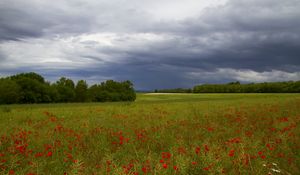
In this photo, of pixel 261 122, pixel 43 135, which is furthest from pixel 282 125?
pixel 43 135

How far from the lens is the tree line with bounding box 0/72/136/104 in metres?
42.0

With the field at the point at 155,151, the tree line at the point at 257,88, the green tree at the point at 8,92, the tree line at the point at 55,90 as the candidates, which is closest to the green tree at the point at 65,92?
the tree line at the point at 55,90

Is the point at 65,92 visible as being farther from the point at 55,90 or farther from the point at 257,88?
the point at 257,88

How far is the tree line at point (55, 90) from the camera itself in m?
42.0

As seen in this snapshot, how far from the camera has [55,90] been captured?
48.8m

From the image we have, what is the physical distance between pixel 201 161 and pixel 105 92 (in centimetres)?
5205

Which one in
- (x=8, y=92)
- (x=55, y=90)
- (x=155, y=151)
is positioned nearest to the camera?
(x=155, y=151)

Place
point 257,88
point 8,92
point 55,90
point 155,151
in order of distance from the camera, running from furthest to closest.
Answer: point 257,88, point 55,90, point 8,92, point 155,151

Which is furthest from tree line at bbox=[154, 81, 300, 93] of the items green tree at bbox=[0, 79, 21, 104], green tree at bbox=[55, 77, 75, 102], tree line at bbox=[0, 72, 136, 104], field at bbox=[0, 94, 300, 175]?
field at bbox=[0, 94, 300, 175]

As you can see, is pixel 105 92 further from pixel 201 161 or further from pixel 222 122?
pixel 201 161

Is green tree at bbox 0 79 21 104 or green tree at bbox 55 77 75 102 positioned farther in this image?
green tree at bbox 55 77 75 102

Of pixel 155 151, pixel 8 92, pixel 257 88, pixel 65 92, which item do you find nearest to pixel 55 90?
pixel 65 92

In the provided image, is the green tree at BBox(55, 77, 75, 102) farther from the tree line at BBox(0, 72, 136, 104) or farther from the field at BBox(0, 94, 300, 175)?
the field at BBox(0, 94, 300, 175)

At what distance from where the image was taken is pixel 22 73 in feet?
173
